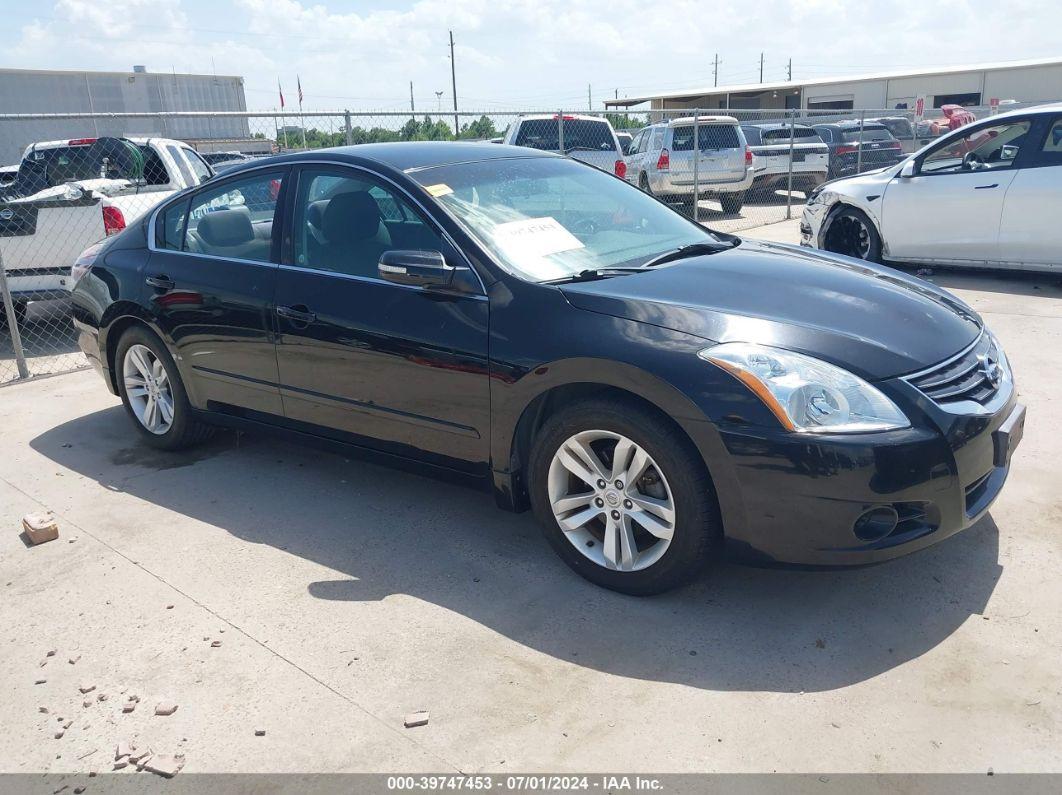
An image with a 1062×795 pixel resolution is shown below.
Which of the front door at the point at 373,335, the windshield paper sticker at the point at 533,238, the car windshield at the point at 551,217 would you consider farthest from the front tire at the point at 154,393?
the windshield paper sticker at the point at 533,238

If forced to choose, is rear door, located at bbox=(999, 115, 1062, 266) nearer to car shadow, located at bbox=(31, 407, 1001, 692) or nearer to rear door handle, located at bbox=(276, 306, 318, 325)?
car shadow, located at bbox=(31, 407, 1001, 692)

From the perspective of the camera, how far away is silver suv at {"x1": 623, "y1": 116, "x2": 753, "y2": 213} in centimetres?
1543

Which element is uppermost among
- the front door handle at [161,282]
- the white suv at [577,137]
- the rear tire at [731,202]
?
the white suv at [577,137]

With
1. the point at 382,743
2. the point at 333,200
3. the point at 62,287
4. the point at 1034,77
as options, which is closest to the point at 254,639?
the point at 382,743

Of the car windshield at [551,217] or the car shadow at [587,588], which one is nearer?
the car shadow at [587,588]

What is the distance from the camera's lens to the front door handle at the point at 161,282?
16.0 ft

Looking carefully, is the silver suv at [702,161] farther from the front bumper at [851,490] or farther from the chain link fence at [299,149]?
the front bumper at [851,490]

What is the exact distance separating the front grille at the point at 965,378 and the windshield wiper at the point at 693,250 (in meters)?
1.24

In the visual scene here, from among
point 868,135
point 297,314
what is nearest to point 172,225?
point 297,314

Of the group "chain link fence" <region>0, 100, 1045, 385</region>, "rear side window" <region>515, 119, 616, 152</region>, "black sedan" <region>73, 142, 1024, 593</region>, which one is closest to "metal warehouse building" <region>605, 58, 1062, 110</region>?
"chain link fence" <region>0, 100, 1045, 385</region>

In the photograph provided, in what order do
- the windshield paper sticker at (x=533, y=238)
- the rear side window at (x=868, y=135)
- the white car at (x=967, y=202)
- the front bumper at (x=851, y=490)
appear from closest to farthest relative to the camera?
the front bumper at (x=851, y=490) < the windshield paper sticker at (x=533, y=238) < the white car at (x=967, y=202) < the rear side window at (x=868, y=135)

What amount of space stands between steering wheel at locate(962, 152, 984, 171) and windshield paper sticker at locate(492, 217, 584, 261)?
21.0 feet
